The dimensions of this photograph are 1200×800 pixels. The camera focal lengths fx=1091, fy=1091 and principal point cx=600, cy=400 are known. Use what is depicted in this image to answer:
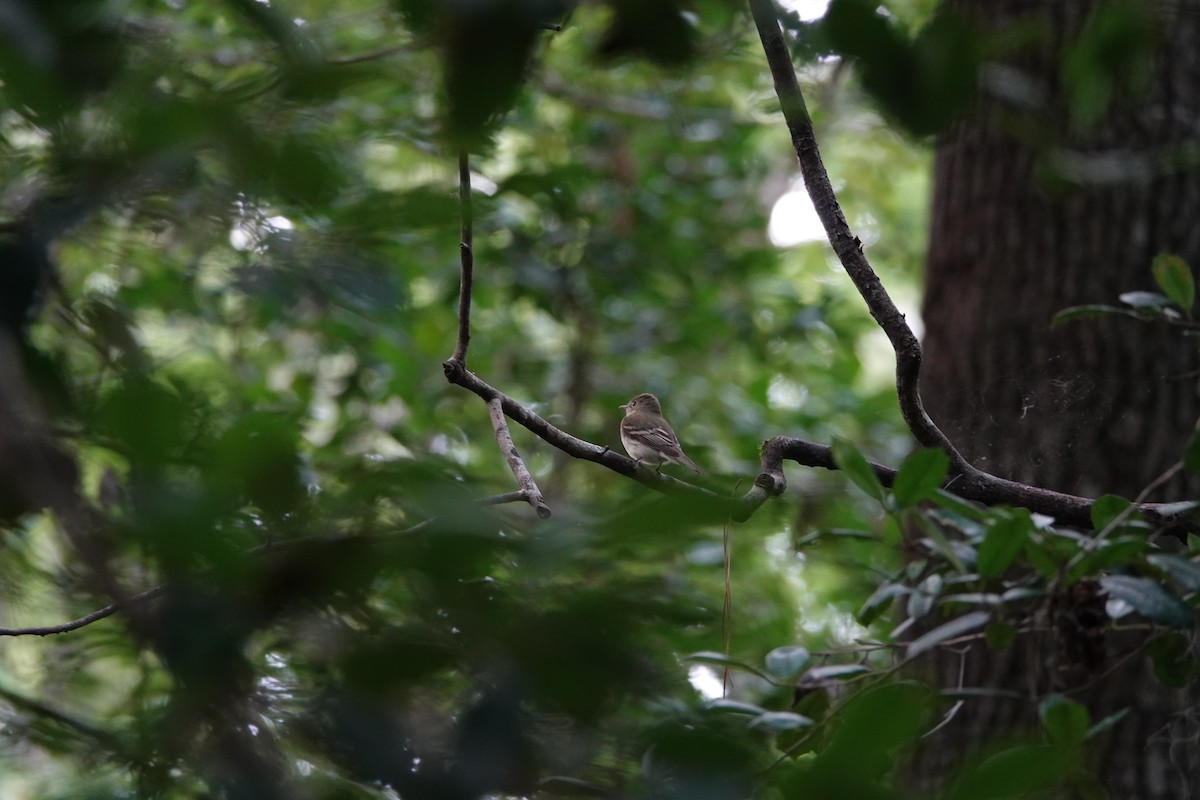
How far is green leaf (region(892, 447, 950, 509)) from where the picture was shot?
4.64ft

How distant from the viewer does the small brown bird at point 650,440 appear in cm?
445

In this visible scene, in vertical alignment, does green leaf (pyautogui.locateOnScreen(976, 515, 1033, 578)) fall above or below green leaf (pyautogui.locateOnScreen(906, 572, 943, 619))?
above

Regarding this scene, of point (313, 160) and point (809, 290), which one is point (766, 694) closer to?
point (313, 160)

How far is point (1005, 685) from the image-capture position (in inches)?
109

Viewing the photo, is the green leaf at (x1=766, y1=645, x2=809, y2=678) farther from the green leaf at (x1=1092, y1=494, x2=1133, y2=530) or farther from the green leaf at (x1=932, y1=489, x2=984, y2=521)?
the green leaf at (x1=1092, y1=494, x2=1133, y2=530)

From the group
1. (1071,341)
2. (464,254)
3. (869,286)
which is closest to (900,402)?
(869,286)

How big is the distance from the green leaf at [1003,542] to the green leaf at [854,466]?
7.5 inches

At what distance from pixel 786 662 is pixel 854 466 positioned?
68 cm

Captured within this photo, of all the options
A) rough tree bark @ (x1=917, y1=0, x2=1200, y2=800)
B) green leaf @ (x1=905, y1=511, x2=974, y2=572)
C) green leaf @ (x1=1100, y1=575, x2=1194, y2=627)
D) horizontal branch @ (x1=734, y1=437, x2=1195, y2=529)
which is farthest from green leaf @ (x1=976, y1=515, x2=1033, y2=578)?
rough tree bark @ (x1=917, y1=0, x2=1200, y2=800)

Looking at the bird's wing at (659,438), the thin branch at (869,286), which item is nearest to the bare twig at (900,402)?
the thin branch at (869,286)

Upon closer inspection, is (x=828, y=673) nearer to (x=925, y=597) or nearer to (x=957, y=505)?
(x=925, y=597)

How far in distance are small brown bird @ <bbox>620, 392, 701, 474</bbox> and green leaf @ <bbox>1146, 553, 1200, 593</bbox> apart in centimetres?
261

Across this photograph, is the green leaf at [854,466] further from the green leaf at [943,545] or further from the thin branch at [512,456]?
the thin branch at [512,456]

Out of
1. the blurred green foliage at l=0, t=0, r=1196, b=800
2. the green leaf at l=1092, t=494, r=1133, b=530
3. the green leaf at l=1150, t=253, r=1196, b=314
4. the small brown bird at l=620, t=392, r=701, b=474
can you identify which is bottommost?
the small brown bird at l=620, t=392, r=701, b=474
